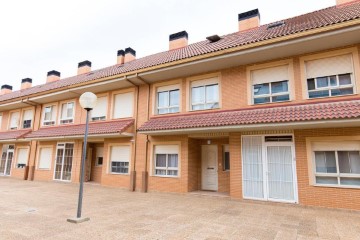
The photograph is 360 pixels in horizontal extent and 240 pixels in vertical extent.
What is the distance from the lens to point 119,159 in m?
12.6

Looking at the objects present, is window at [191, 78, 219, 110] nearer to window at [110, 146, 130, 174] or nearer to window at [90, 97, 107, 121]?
window at [110, 146, 130, 174]

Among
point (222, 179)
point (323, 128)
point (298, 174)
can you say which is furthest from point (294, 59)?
point (222, 179)

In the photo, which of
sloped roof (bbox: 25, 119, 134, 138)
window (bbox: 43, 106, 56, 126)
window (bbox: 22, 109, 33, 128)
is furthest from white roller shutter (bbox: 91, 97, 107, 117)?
window (bbox: 22, 109, 33, 128)

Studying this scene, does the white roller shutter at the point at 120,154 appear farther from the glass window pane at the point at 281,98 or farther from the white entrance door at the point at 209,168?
the glass window pane at the point at 281,98

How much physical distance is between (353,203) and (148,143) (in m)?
8.60

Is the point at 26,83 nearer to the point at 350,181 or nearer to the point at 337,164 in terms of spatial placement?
the point at 337,164

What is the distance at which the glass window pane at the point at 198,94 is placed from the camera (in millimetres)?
10805

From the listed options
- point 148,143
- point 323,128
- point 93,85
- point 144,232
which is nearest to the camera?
point 144,232

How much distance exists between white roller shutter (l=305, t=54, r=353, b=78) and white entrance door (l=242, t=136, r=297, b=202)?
108 inches

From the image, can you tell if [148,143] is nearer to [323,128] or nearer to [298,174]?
[298,174]

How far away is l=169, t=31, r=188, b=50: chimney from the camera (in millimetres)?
15383

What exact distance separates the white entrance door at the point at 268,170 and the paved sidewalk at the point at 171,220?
44 cm

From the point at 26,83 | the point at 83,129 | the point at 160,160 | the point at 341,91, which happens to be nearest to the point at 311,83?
the point at 341,91

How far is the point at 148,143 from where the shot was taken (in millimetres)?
11664
